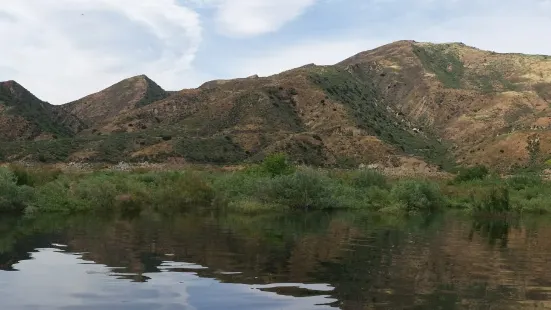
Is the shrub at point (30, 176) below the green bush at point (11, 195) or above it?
above

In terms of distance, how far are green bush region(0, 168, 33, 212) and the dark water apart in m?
4.53

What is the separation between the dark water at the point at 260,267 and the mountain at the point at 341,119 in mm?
58962

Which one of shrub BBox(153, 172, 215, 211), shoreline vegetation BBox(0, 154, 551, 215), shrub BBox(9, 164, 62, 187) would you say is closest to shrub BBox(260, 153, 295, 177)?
shoreline vegetation BBox(0, 154, 551, 215)

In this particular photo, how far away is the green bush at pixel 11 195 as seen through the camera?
35969 millimetres

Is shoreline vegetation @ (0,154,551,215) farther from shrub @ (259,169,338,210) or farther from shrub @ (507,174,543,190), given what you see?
shrub @ (507,174,543,190)

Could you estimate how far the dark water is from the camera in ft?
43.8

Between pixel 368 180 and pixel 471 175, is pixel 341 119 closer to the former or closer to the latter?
pixel 471 175

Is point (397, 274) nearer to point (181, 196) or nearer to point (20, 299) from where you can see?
point (20, 299)

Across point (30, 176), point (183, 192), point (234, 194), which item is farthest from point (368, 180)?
point (30, 176)

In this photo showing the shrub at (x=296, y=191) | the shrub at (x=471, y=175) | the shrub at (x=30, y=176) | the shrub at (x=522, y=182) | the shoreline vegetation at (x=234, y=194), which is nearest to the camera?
the shoreline vegetation at (x=234, y=194)

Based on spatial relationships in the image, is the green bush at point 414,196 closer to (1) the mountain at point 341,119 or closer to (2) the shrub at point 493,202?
(2) the shrub at point 493,202

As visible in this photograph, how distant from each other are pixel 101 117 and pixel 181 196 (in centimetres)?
11039

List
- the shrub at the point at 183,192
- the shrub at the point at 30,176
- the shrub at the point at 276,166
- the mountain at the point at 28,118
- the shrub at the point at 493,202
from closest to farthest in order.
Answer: the shrub at the point at 30,176, the shrub at the point at 183,192, the shrub at the point at 493,202, the shrub at the point at 276,166, the mountain at the point at 28,118

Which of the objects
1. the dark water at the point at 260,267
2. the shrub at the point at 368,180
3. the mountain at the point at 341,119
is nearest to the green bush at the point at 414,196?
the shrub at the point at 368,180
